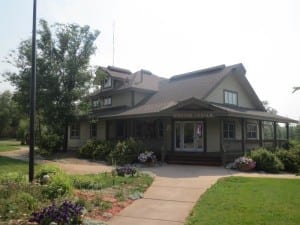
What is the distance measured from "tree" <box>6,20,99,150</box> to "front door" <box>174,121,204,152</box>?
28.9ft

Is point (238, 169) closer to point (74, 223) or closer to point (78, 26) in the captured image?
point (74, 223)

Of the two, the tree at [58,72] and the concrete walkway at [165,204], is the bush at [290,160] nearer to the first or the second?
the concrete walkway at [165,204]

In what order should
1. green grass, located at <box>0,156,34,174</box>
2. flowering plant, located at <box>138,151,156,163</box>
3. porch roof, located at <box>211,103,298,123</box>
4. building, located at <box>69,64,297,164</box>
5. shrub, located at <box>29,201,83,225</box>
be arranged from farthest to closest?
building, located at <box>69,64,297,164</box>
porch roof, located at <box>211,103,298,123</box>
flowering plant, located at <box>138,151,156,163</box>
green grass, located at <box>0,156,34,174</box>
shrub, located at <box>29,201,83,225</box>

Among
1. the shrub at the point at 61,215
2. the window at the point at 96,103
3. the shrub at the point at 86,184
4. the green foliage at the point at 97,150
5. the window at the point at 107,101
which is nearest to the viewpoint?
the shrub at the point at 61,215

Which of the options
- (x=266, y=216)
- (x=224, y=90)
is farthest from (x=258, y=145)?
(x=266, y=216)

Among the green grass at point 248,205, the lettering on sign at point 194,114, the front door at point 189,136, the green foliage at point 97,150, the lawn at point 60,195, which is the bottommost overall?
the green grass at point 248,205

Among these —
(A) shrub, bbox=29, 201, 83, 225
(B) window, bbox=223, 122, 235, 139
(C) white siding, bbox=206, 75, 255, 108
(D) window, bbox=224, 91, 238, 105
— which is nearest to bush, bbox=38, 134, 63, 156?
(C) white siding, bbox=206, 75, 255, 108

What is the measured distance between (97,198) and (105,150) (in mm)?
14285

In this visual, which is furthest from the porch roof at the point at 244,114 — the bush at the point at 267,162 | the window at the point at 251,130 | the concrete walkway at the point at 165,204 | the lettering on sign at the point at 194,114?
the concrete walkway at the point at 165,204

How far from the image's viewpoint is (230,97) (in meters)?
26.1

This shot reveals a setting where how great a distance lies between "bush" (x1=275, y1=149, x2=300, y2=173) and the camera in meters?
18.1

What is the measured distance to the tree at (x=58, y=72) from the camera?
25578 mm

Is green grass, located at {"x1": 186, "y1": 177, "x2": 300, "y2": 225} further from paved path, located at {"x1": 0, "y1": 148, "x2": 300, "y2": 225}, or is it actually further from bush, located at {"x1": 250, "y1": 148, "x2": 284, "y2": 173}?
bush, located at {"x1": 250, "y1": 148, "x2": 284, "y2": 173}

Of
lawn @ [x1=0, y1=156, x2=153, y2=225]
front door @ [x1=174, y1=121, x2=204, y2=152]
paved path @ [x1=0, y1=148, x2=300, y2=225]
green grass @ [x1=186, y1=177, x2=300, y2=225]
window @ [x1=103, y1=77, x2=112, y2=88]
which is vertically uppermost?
window @ [x1=103, y1=77, x2=112, y2=88]
